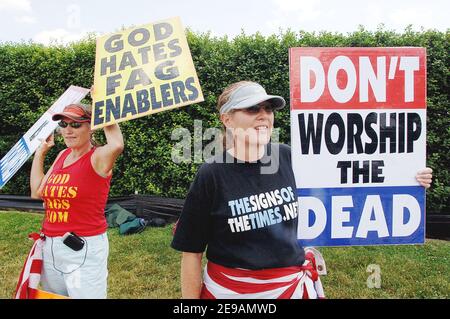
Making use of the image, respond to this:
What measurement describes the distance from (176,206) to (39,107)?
9.01ft

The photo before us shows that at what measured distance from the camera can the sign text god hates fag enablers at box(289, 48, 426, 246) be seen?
2281mm

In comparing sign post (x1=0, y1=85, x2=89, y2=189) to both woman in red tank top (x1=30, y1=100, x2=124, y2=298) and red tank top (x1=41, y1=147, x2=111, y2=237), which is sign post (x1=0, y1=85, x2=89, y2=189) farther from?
red tank top (x1=41, y1=147, x2=111, y2=237)

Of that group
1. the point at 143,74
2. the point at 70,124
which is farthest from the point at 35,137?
the point at 143,74

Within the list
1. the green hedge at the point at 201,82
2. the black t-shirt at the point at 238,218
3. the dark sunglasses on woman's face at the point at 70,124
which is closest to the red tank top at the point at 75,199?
the dark sunglasses on woman's face at the point at 70,124

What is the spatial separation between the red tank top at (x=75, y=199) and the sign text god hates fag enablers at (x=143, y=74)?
43 cm

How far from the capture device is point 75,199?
7.41ft

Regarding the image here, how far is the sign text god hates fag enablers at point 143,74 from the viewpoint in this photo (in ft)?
6.37

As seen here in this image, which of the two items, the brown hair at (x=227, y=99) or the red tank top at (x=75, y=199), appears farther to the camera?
the red tank top at (x=75, y=199)

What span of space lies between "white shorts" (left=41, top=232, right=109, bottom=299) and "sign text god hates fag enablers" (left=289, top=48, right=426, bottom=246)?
113 centimetres

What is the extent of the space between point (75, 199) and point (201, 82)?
13.0ft

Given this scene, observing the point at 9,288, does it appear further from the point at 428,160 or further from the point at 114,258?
the point at 428,160

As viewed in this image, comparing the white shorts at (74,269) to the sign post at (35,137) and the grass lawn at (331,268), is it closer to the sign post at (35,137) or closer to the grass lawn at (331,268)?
the sign post at (35,137)

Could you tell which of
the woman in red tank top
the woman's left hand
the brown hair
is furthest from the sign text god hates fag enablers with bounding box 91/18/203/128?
the woman's left hand

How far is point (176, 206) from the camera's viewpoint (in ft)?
19.8
